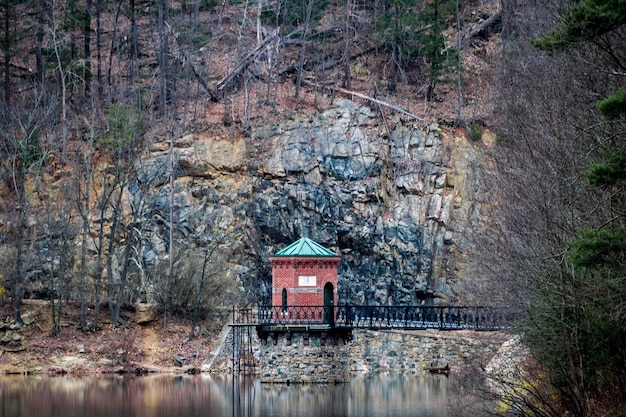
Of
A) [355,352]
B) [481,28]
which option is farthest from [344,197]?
[481,28]

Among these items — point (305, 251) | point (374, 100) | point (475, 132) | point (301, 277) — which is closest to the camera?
point (301, 277)

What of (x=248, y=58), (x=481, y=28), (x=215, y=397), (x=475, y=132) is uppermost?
(x=481, y=28)

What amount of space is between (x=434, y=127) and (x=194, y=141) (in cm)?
1299

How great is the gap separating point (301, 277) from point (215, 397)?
7.99 metres

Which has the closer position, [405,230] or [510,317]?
[510,317]

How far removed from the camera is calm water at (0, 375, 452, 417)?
33031 millimetres

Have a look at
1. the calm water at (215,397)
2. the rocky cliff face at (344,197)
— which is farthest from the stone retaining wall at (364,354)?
the rocky cliff face at (344,197)

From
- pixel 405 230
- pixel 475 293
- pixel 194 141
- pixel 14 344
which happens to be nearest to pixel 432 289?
pixel 405 230

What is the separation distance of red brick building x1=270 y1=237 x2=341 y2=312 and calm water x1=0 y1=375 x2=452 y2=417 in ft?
11.2

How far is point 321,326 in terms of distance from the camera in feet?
140

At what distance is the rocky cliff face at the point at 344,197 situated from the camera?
57.7m

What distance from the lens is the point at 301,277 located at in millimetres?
44062

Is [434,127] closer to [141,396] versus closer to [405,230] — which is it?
[405,230]

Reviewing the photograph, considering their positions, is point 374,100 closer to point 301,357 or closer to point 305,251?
point 305,251
